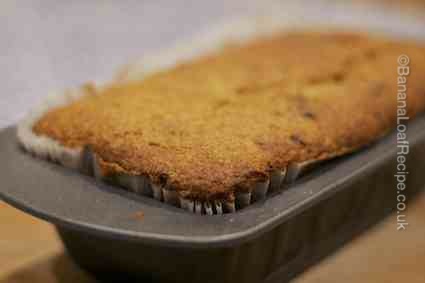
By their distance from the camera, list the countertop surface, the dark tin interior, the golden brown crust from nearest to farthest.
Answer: the dark tin interior, the golden brown crust, the countertop surface

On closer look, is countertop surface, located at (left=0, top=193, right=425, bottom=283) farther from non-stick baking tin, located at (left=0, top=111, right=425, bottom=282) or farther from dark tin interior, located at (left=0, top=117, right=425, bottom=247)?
dark tin interior, located at (left=0, top=117, right=425, bottom=247)

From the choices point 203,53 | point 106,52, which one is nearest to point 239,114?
point 203,53

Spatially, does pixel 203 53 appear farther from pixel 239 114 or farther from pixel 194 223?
pixel 194 223

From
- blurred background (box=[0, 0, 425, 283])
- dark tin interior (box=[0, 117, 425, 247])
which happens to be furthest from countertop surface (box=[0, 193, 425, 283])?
dark tin interior (box=[0, 117, 425, 247])

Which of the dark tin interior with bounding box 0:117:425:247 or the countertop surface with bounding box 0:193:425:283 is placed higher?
the dark tin interior with bounding box 0:117:425:247

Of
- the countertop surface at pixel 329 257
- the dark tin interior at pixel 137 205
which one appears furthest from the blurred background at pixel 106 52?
the dark tin interior at pixel 137 205

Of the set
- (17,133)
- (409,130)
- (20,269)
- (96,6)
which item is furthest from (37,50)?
(409,130)
